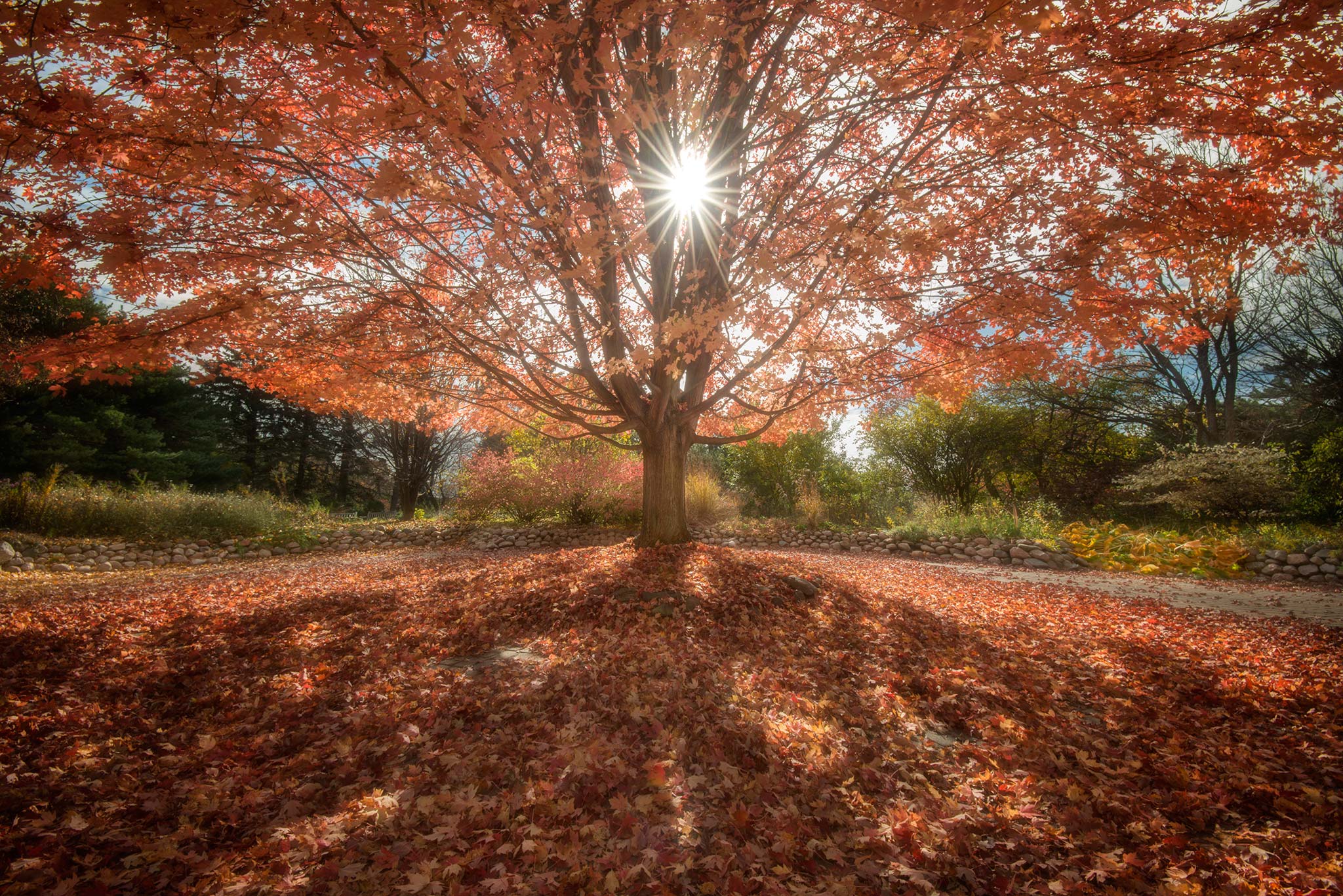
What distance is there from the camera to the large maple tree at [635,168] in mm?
2791

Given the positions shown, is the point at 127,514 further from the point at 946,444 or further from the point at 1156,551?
the point at 946,444

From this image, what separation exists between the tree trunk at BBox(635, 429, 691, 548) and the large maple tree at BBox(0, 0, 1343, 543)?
10 cm

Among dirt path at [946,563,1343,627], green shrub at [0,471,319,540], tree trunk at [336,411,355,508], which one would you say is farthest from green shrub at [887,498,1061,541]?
tree trunk at [336,411,355,508]

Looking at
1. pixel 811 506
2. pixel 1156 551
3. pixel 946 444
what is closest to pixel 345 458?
pixel 811 506

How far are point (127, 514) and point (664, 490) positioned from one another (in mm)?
9892

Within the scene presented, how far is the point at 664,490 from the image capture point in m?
6.07

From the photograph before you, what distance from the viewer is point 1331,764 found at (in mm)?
2404

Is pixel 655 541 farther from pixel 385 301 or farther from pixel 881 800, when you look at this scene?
pixel 881 800

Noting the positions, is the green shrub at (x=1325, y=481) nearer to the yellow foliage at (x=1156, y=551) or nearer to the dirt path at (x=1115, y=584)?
the yellow foliage at (x=1156, y=551)

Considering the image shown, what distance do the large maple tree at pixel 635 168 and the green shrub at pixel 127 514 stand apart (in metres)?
6.10

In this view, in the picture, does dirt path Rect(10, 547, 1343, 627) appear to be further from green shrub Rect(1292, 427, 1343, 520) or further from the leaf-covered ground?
green shrub Rect(1292, 427, 1343, 520)

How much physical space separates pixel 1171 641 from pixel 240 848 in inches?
226

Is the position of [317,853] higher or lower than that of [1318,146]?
lower

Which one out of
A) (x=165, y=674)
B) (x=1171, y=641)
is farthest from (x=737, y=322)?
(x=165, y=674)
